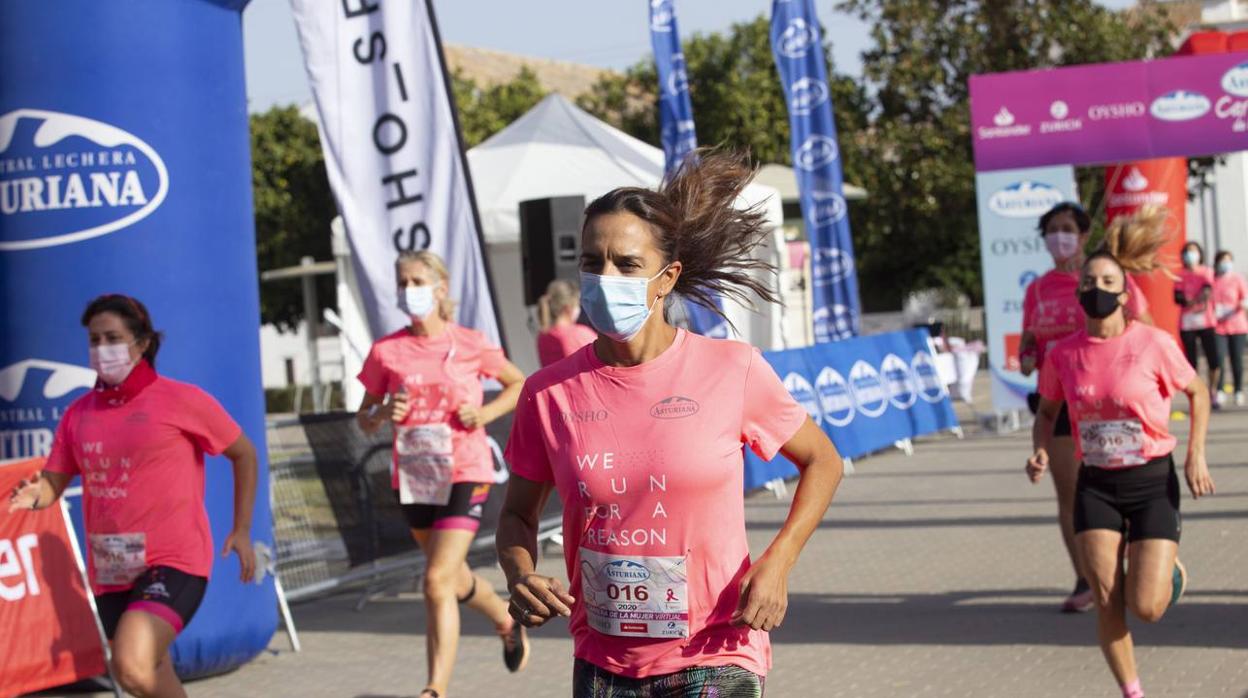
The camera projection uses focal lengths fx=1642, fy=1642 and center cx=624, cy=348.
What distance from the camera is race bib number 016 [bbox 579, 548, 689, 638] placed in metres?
3.58

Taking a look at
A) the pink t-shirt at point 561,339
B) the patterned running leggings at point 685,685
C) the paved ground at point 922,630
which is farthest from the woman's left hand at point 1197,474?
the pink t-shirt at point 561,339

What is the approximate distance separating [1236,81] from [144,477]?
15126mm

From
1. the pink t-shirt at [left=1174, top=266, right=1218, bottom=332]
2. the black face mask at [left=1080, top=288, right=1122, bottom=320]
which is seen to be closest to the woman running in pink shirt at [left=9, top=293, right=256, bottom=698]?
the black face mask at [left=1080, top=288, right=1122, bottom=320]

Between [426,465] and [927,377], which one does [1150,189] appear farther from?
[426,465]

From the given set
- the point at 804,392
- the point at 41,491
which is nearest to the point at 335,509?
the point at 41,491

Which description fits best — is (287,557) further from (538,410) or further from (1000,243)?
(1000,243)

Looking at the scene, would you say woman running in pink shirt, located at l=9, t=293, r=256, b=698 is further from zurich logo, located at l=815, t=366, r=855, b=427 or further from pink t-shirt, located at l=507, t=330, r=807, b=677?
zurich logo, located at l=815, t=366, r=855, b=427

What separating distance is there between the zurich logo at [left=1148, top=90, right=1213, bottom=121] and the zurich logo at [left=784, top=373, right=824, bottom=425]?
5764 millimetres

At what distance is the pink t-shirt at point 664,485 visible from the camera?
359 cm

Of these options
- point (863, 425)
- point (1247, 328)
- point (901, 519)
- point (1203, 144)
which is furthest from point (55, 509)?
point (1247, 328)

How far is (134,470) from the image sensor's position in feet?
18.7

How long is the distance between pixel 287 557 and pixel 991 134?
1061 cm

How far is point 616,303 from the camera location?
11.8 ft

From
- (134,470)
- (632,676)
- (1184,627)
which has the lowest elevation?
(1184,627)
